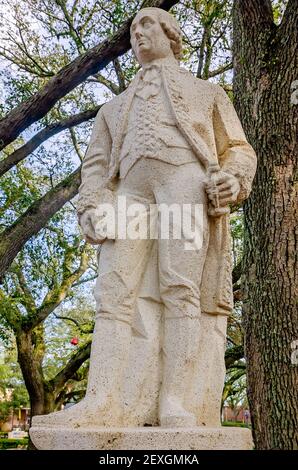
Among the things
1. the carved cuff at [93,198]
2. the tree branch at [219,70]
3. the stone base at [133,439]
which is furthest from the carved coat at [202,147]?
the tree branch at [219,70]

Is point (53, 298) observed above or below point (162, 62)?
above

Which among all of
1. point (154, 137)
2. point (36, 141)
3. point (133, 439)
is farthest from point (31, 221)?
point (133, 439)

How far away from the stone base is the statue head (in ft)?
8.04

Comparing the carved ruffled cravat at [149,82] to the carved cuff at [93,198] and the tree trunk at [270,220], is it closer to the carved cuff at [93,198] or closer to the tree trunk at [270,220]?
the carved cuff at [93,198]

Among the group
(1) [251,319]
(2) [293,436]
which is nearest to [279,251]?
(1) [251,319]

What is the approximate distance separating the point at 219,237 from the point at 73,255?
35.5 ft

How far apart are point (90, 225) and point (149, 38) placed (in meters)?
1.38

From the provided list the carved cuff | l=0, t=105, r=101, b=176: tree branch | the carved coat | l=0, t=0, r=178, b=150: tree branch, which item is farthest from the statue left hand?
l=0, t=105, r=101, b=176: tree branch

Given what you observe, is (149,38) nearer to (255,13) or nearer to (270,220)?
(270,220)

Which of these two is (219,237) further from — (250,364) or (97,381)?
(250,364)

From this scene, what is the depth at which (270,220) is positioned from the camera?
6.73 m

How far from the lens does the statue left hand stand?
11.1 ft

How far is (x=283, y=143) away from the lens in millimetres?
6941

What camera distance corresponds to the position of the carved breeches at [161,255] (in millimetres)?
3262
